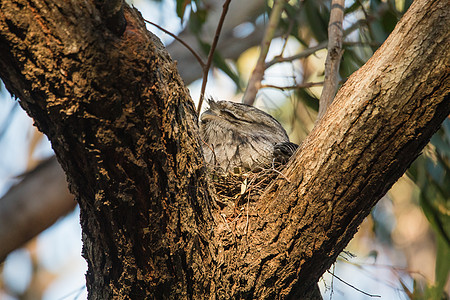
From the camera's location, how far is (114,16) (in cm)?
134

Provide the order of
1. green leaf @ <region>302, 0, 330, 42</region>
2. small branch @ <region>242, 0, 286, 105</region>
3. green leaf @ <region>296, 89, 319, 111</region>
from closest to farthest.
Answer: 1. small branch @ <region>242, 0, 286, 105</region>
2. green leaf @ <region>302, 0, 330, 42</region>
3. green leaf @ <region>296, 89, 319, 111</region>

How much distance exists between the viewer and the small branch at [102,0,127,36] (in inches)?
52.0

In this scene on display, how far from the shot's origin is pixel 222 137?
3.22m

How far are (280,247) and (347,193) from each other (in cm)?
33

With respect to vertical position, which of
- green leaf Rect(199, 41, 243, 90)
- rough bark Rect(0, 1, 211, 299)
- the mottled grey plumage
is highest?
green leaf Rect(199, 41, 243, 90)

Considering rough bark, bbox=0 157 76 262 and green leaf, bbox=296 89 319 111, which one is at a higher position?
green leaf, bbox=296 89 319 111

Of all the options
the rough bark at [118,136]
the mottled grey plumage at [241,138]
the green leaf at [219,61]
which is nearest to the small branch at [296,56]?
the green leaf at [219,61]

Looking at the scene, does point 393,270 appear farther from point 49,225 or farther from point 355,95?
point 49,225

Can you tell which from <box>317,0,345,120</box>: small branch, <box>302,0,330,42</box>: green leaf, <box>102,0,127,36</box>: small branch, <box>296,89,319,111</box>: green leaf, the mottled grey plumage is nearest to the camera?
<box>102,0,127,36</box>: small branch

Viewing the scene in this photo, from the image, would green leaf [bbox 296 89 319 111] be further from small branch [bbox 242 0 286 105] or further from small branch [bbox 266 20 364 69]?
small branch [bbox 242 0 286 105]

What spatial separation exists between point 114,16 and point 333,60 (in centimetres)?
171

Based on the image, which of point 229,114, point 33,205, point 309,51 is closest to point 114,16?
point 229,114

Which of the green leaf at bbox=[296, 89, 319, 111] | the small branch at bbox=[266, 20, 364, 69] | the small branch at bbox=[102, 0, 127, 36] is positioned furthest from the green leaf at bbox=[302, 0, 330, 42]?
the small branch at bbox=[102, 0, 127, 36]

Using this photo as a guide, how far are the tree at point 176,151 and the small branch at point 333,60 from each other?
81cm
